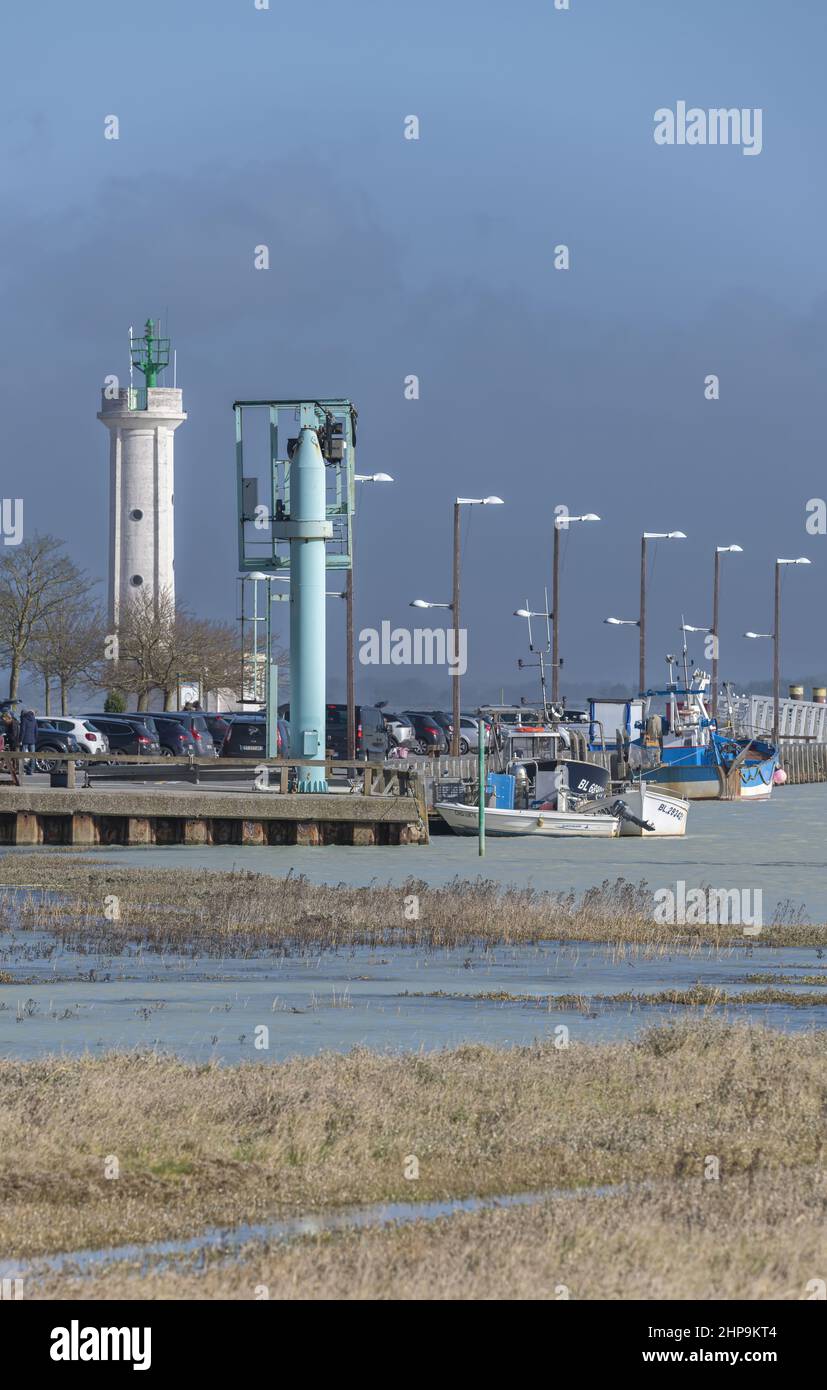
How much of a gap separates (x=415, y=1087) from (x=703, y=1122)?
1.99 metres

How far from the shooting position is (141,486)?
10831 cm

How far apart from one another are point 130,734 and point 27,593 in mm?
28024

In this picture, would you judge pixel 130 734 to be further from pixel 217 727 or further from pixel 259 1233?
pixel 259 1233

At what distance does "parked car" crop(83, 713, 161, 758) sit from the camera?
67394 millimetres

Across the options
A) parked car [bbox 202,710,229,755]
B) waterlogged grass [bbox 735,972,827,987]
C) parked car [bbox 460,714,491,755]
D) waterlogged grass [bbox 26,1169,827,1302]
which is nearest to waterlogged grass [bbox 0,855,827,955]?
waterlogged grass [bbox 735,972,827,987]

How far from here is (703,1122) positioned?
12.8m

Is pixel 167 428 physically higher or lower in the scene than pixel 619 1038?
higher

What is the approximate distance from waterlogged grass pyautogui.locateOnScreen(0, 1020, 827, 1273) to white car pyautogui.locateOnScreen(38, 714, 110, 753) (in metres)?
50.7

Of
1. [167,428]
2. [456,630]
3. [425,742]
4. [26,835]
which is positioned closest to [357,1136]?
[26,835]

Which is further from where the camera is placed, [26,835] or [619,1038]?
[26,835]

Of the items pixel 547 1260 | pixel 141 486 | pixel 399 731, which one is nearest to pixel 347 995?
pixel 547 1260

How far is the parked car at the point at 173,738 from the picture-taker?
6738 cm
